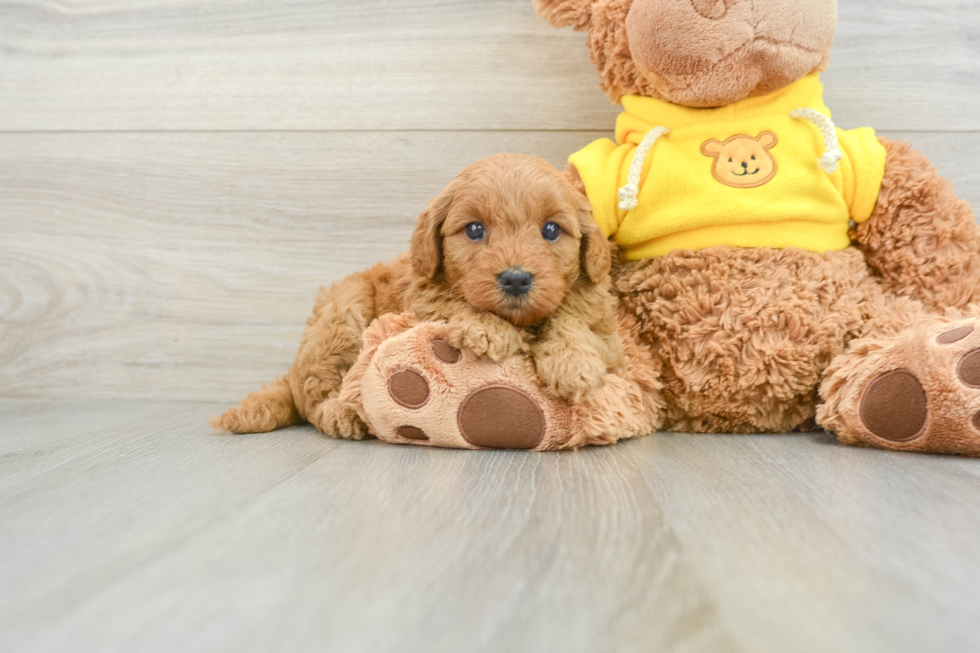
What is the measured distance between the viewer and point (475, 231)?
903mm

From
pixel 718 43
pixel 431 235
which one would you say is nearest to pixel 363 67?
pixel 431 235

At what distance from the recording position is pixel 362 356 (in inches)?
37.6

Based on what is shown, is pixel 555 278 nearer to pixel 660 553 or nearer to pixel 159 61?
pixel 660 553

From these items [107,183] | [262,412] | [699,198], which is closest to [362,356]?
[262,412]

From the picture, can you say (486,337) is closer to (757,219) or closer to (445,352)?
(445,352)

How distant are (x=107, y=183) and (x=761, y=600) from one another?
1499 millimetres

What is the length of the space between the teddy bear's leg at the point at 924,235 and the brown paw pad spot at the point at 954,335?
0.53ft

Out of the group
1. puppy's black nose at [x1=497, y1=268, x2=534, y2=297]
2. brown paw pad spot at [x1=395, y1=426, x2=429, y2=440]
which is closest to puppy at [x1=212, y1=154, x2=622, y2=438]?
puppy's black nose at [x1=497, y1=268, x2=534, y2=297]

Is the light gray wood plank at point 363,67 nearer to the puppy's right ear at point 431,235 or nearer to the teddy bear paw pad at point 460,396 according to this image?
the puppy's right ear at point 431,235

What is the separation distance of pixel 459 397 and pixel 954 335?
2.03 ft

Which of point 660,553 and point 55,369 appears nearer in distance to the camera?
point 660,553

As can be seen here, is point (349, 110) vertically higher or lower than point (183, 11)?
lower

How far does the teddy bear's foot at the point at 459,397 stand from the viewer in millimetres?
875

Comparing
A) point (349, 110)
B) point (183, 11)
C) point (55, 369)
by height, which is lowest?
point (55, 369)
